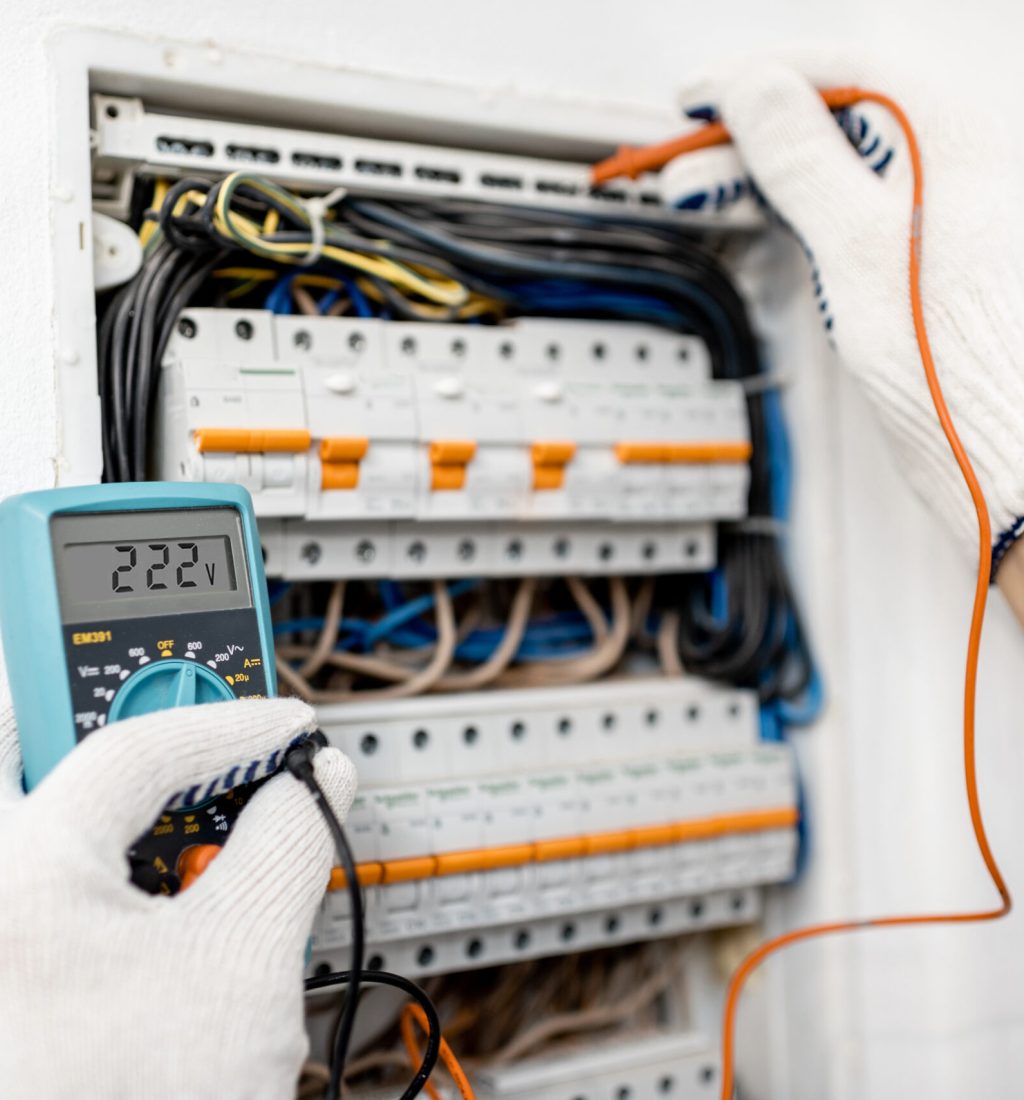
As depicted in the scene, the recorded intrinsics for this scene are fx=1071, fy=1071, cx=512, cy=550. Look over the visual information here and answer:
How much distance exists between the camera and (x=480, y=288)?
1.02 m

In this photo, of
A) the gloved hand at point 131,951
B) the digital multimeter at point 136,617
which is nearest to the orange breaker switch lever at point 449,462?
the digital multimeter at point 136,617

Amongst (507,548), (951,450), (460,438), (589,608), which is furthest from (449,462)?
(951,450)

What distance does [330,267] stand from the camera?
971 millimetres

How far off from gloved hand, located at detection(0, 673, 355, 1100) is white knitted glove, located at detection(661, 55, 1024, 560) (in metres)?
0.59

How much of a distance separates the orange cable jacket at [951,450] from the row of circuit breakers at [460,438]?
178 millimetres

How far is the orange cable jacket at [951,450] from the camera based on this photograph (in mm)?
787

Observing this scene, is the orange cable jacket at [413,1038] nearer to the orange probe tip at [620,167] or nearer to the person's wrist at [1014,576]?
the person's wrist at [1014,576]

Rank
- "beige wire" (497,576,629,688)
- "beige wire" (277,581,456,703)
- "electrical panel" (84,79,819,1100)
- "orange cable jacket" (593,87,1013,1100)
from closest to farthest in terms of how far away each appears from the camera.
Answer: "orange cable jacket" (593,87,1013,1100)
"electrical panel" (84,79,819,1100)
"beige wire" (277,581,456,703)
"beige wire" (497,576,629,688)

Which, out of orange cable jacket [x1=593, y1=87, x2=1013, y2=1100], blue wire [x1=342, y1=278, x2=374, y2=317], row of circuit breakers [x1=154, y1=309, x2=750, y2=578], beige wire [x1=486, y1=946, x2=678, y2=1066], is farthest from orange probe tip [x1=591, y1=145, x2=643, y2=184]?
beige wire [x1=486, y1=946, x2=678, y2=1066]

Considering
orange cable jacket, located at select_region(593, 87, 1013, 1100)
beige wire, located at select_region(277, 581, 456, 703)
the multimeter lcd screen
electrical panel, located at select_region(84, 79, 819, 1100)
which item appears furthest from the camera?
beige wire, located at select_region(277, 581, 456, 703)

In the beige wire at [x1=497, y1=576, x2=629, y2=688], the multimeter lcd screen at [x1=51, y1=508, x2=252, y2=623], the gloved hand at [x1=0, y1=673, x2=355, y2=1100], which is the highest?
the multimeter lcd screen at [x1=51, y1=508, x2=252, y2=623]

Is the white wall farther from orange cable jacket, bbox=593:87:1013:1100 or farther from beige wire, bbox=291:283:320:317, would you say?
beige wire, bbox=291:283:320:317

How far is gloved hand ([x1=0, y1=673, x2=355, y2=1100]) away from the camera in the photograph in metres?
0.54

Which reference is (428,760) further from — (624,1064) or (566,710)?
(624,1064)
